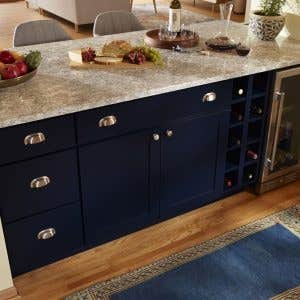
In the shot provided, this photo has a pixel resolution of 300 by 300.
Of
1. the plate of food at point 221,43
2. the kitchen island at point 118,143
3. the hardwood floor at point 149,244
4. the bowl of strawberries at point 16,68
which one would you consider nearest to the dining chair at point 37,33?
the kitchen island at point 118,143

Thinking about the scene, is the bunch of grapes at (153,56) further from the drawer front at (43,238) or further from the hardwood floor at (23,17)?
the hardwood floor at (23,17)

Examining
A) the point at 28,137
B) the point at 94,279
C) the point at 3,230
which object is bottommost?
the point at 94,279

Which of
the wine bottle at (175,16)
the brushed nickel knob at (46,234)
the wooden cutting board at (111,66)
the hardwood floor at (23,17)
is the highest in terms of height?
the wine bottle at (175,16)

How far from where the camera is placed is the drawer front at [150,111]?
1884 millimetres

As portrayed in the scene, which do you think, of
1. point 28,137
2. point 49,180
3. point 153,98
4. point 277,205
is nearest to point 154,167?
point 153,98

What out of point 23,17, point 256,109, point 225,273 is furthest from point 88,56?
point 23,17

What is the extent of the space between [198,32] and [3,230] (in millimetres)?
1804

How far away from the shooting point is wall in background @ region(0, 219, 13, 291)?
1.82 metres

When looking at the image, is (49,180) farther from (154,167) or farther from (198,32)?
(198,32)

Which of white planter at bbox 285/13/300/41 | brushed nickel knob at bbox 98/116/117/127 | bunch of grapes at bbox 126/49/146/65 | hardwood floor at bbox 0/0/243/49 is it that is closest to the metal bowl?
brushed nickel knob at bbox 98/116/117/127

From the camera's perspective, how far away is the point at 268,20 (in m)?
2.59

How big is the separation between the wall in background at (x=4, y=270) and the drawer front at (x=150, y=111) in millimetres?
558

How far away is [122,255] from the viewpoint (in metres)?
2.22

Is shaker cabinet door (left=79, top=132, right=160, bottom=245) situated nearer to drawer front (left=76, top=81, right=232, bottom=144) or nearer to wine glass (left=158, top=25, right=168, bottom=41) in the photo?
drawer front (left=76, top=81, right=232, bottom=144)
